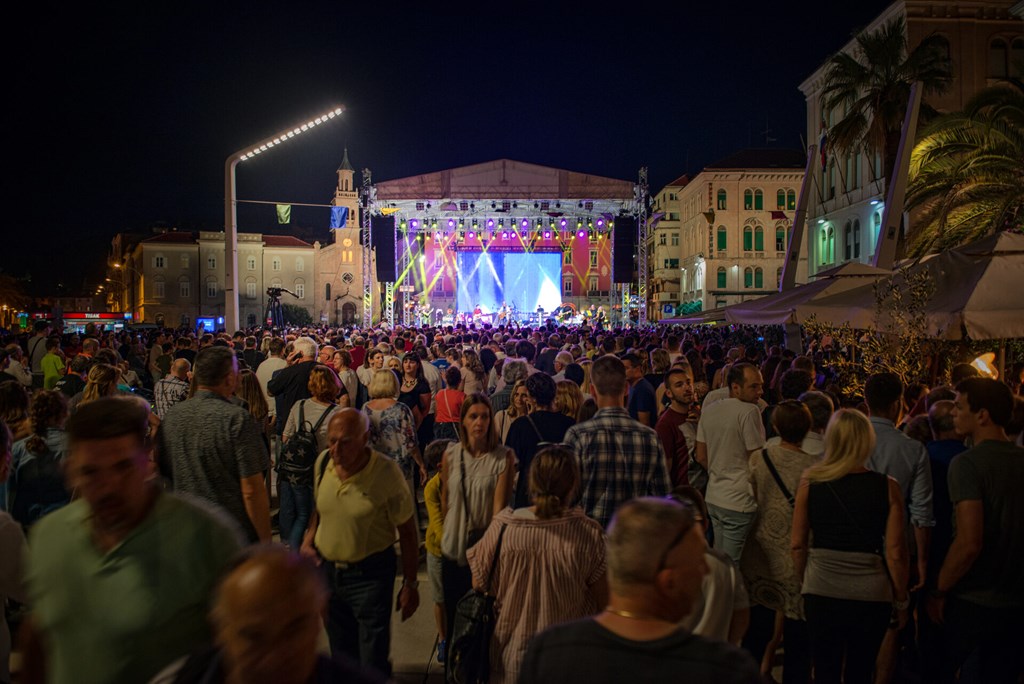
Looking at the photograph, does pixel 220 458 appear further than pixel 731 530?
No

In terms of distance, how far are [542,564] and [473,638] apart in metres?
0.56

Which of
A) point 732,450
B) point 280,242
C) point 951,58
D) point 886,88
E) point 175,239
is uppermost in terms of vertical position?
point 951,58

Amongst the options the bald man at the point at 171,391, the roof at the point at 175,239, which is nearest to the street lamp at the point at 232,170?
the bald man at the point at 171,391

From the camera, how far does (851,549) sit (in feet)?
11.5

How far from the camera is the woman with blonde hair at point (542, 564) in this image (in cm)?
314

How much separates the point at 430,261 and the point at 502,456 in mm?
38818

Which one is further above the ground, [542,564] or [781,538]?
[542,564]

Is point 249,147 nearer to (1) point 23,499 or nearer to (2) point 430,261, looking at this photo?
(1) point 23,499

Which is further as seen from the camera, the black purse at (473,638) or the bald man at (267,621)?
the black purse at (473,638)

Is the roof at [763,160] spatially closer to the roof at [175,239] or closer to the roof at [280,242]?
the roof at [280,242]

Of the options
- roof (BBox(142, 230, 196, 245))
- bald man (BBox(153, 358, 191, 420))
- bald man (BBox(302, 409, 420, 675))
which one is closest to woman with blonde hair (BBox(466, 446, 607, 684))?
bald man (BBox(302, 409, 420, 675))

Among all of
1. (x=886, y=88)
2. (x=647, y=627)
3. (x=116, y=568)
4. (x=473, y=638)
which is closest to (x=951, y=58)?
(x=886, y=88)

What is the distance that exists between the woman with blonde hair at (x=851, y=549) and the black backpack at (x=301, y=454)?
317 centimetres

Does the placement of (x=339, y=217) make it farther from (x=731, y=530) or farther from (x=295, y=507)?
(x=731, y=530)
